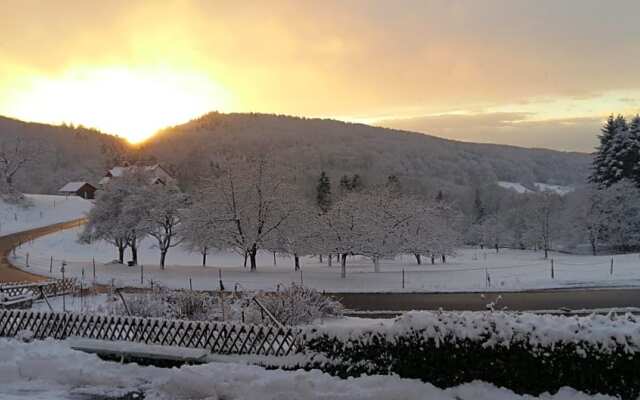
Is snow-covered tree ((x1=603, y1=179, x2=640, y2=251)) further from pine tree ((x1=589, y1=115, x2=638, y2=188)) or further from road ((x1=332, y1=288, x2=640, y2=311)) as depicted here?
road ((x1=332, y1=288, x2=640, y2=311))

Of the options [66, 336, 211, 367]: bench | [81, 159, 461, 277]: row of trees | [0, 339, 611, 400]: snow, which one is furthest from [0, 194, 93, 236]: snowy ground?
[0, 339, 611, 400]: snow

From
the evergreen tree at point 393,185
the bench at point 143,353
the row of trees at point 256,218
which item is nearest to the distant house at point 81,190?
the evergreen tree at point 393,185

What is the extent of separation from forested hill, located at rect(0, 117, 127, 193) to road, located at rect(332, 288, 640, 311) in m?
83.5

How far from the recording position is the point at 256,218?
32.7 m

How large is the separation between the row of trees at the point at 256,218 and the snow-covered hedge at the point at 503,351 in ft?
71.9

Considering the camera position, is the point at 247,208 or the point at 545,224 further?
the point at 545,224

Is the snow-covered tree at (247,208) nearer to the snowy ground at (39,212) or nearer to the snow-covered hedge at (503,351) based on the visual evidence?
the snow-covered hedge at (503,351)

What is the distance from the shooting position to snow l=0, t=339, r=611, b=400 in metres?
8.03

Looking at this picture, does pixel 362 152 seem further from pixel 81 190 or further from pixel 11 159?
pixel 11 159

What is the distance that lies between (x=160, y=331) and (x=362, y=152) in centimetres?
12241

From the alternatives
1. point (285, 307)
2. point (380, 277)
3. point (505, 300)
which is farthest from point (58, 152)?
point (285, 307)

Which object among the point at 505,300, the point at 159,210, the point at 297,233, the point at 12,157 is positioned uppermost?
the point at 12,157

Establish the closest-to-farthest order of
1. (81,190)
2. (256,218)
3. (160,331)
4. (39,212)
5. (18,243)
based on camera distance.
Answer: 1. (160,331)
2. (256,218)
3. (18,243)
4. (39,212)
5. (81,190)

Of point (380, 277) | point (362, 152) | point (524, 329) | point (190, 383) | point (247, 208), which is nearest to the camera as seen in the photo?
point (524, 329)
